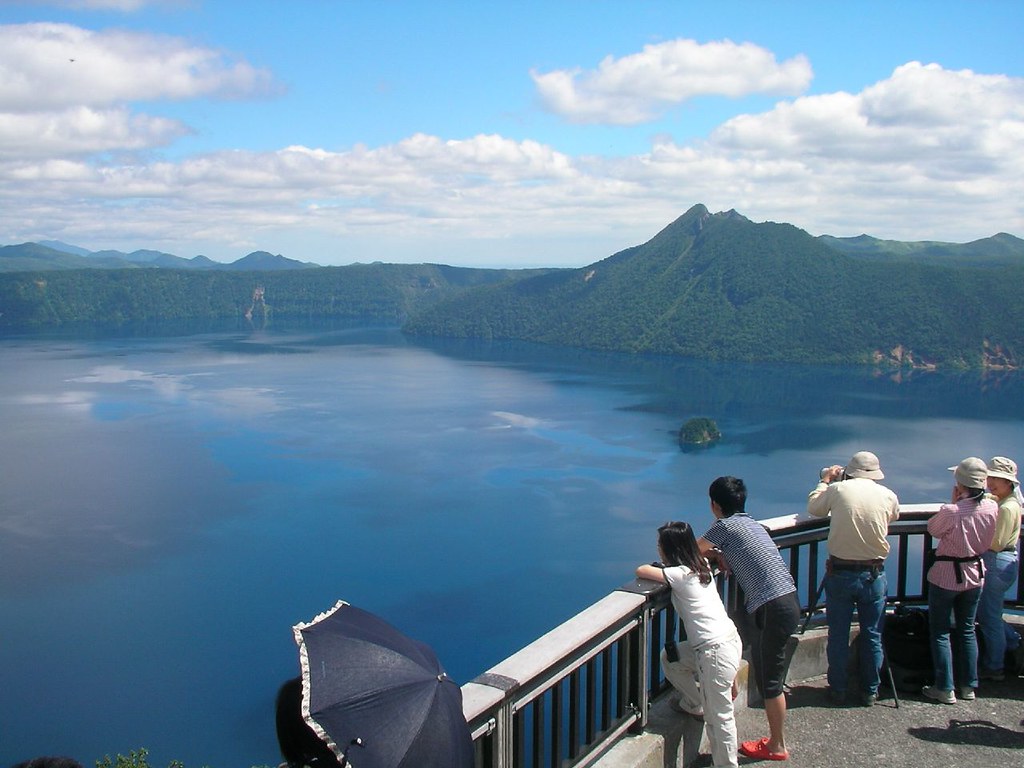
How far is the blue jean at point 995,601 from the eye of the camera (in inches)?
197

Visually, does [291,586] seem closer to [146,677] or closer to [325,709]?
[146,677]

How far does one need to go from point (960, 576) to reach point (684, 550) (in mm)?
1962

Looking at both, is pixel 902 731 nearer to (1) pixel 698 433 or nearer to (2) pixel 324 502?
(2) pixel 324 502

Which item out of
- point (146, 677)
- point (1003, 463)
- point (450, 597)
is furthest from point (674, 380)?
point (1003, 463)

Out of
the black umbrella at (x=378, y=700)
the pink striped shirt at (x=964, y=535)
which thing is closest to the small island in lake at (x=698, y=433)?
the pink striped shirt at (x=964, y=535)

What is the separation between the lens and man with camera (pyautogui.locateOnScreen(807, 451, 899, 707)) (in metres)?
4.60

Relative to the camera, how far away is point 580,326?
155 m

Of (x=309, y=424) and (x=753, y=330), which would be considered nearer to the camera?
(x=309, y=424)

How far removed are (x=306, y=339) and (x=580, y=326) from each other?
4830 centimetres

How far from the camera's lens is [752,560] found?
13.7 feet

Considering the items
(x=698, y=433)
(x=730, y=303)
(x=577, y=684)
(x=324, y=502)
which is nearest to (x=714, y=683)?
(x=577, y=684)

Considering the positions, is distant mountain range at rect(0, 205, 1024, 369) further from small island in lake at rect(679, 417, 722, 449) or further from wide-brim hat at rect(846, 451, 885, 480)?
wide-brim hat at rect(846, 451, 885, 480)

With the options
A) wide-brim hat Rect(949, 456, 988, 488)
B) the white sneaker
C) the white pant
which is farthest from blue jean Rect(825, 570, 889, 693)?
the white pant

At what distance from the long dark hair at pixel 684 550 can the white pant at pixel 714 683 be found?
313mm
